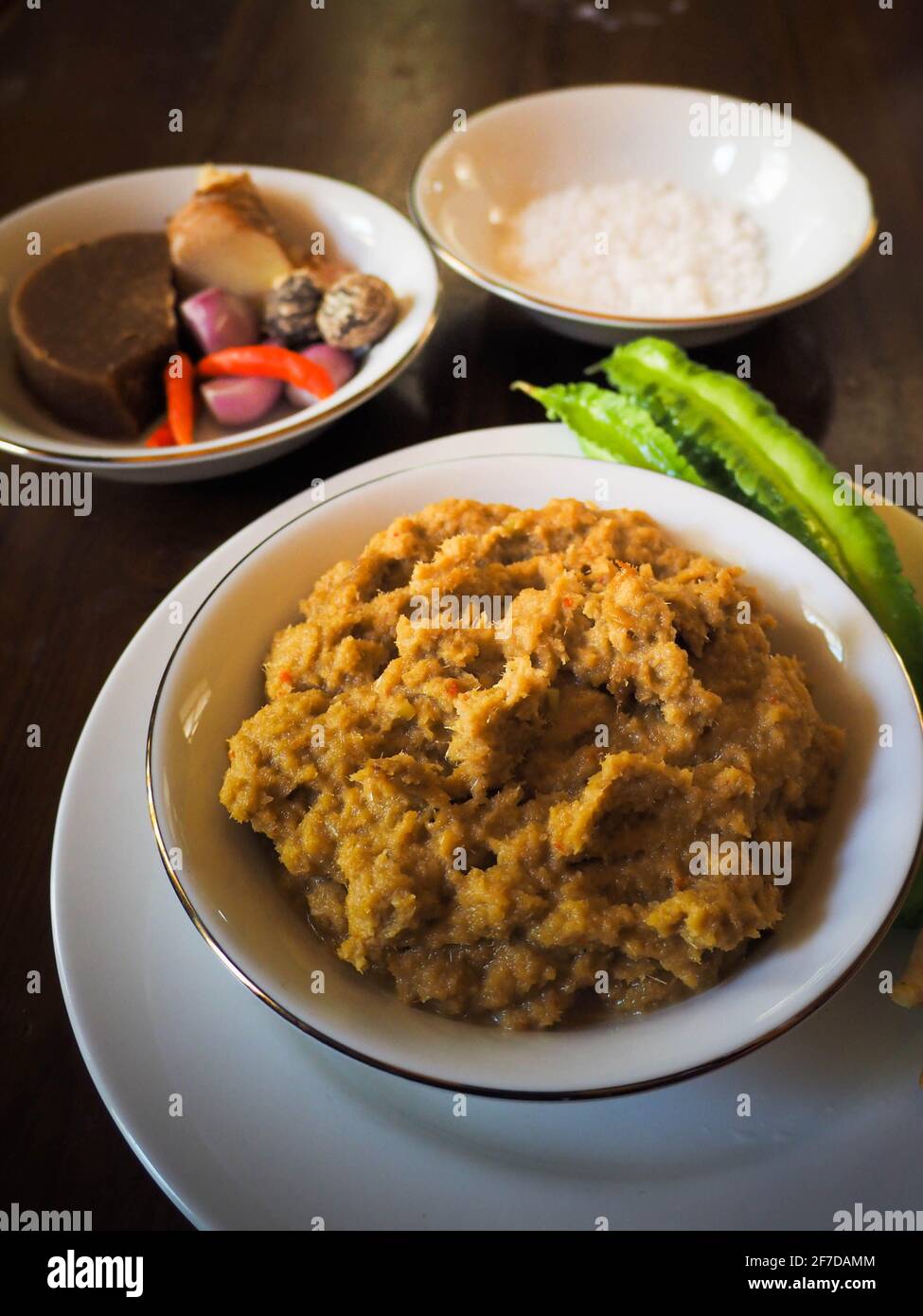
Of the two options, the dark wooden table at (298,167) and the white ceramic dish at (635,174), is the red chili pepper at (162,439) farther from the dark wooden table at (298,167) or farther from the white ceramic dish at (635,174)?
the white ceramic dish at (635,174)

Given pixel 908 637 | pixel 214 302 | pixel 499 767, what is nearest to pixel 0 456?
pixel 214 302

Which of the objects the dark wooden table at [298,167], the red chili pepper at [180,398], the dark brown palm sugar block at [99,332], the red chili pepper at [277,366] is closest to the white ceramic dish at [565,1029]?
the dark wooden table at [298,167]

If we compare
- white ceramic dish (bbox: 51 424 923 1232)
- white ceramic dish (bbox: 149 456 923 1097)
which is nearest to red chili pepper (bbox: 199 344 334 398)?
white ceramic dish (bbox: 149 456 923 1097)

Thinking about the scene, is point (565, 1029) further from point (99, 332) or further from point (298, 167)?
point (298, 167)

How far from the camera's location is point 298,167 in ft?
11.8

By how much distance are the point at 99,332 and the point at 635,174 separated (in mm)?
1917

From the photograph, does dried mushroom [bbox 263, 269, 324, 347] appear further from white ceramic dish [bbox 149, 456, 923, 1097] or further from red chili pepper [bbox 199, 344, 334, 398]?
white ceramic dish [bbox 149, 456, 923, 1097]

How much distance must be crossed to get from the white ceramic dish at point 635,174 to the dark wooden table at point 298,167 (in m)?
0.20

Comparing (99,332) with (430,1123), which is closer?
(430,1123)

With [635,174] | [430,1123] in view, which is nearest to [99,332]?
[635,174]

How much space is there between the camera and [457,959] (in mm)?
1462

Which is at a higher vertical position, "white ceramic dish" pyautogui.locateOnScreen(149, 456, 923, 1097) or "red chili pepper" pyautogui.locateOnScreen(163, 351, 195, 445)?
"red chili pepper" pyautogui.locateOnScreen(163, 351, 195, 445)

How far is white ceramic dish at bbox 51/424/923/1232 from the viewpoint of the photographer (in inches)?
56.3

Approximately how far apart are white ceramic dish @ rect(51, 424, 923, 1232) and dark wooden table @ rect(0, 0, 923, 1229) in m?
0.20
